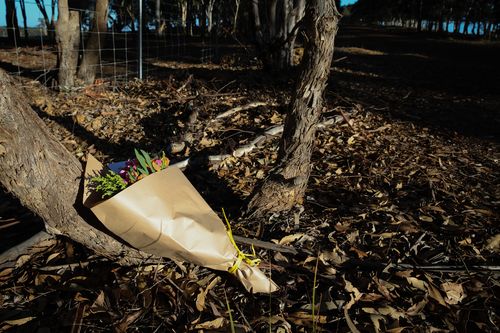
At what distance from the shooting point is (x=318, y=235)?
2311 mm

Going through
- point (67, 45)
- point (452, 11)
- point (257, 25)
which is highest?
point (452, 11)

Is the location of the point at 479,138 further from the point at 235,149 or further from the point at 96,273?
the point at 96,273

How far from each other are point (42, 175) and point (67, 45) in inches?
194

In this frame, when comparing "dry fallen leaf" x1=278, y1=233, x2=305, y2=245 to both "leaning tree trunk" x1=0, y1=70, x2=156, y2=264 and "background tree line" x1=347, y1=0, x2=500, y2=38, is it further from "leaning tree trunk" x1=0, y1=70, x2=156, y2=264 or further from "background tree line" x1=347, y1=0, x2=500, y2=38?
"background tree line" x1=347, y1=0, x2=500, y2=38

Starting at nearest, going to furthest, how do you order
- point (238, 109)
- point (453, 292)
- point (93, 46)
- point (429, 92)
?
1. point (453, 292)
2. point (238, 109)
3. point (93, 46)
4. point (429, 92)

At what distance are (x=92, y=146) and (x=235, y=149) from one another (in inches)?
66.7

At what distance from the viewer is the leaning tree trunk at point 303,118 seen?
6.89 ft

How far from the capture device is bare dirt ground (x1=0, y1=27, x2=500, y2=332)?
1.71 m

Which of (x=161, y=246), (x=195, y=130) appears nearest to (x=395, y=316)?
(x=161, y=246)

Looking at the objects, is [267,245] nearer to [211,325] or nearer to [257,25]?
[211,325]

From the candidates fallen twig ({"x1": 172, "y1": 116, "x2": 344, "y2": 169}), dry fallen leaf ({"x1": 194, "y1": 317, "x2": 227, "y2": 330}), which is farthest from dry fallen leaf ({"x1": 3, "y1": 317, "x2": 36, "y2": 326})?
fallen twig ({"x1": 172, "y1": 116, "x2": 344, "y2": 169})

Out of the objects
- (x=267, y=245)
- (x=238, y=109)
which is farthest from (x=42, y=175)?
(x=238, y=109)

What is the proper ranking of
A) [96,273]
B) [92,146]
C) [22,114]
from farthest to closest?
[92,146], [96,273], [22,114]

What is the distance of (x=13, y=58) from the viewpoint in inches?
342
